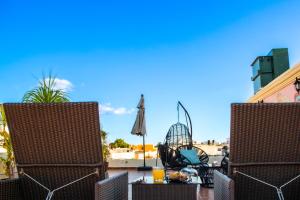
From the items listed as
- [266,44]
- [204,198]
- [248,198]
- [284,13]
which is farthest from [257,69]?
[248,198]

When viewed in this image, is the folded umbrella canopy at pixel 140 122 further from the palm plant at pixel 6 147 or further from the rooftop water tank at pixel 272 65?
the rooftop water tank at pixel 272 65

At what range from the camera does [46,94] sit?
5.38 m

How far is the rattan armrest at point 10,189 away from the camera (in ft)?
7.86

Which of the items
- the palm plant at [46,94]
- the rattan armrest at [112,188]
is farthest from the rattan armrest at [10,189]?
the palm plant at [46,94]

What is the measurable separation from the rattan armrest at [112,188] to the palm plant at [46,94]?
2910 mm

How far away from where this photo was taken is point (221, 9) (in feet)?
35.8

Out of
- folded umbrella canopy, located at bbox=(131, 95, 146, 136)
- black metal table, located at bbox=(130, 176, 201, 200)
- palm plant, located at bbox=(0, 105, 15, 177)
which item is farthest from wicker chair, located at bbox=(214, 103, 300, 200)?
folded umbrella canopy, located at bbox=(131, 95, 146, 136)

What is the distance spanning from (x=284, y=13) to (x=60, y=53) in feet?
24.3

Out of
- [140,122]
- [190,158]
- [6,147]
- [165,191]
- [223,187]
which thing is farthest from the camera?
[140,122]

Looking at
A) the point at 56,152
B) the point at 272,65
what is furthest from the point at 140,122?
the point at 272,65

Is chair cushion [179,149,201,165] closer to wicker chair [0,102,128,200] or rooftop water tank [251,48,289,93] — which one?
wicker chair [0,102,128,200]

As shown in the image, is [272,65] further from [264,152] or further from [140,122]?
[264,152]

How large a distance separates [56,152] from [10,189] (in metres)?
0.41

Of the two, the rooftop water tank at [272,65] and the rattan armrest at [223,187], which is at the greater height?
the rooftop water tank at [272,65]
